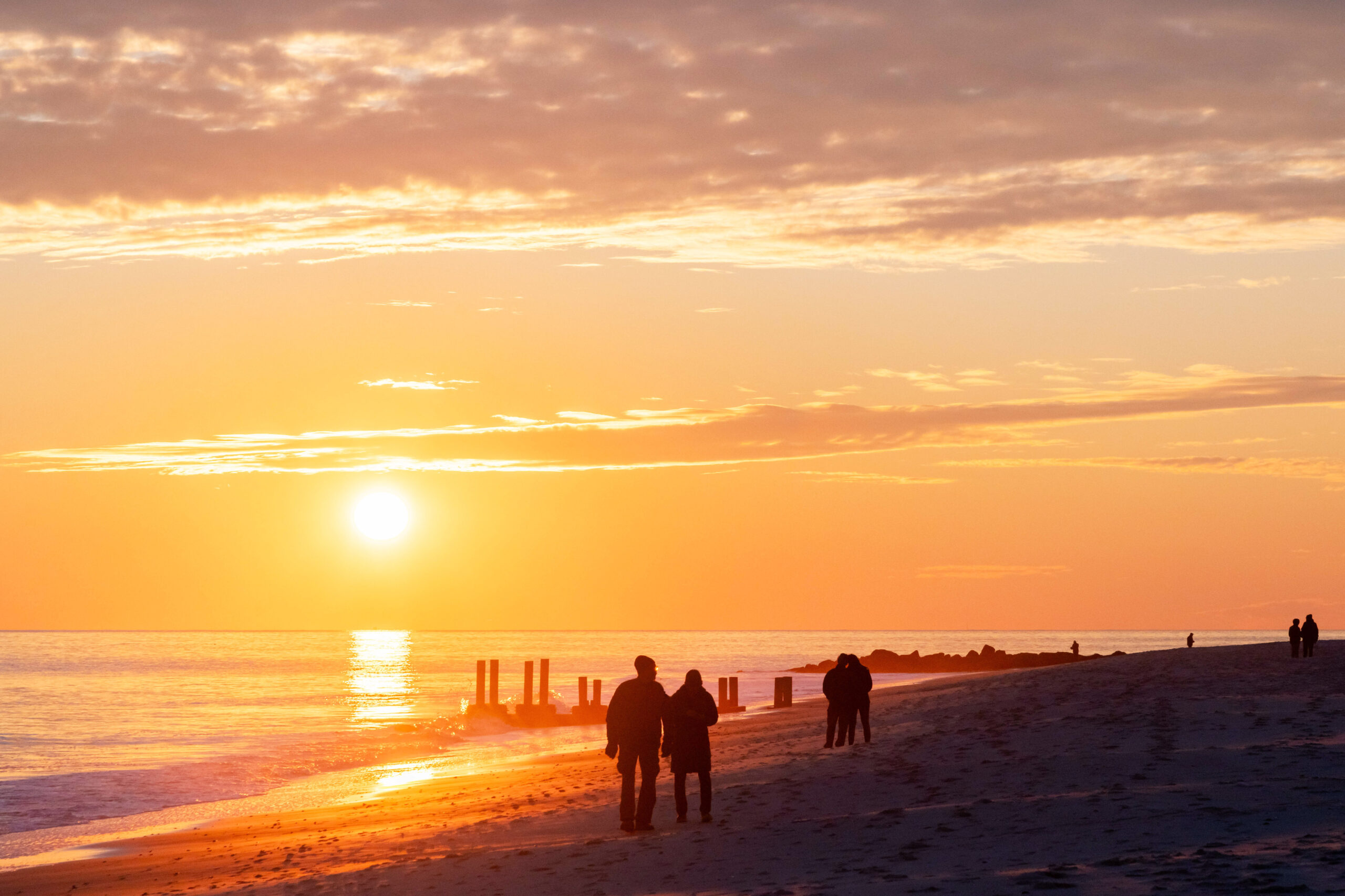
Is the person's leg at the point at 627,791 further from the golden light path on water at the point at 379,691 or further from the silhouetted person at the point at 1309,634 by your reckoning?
the golden light path on water at the point at 379,691

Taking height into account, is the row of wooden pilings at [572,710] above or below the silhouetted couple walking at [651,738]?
below

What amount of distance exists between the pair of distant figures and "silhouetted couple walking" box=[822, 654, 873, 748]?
644 inches

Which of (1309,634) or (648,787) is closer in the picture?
(648,787)

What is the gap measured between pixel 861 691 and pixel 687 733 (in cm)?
743

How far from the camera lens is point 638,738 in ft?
47.1

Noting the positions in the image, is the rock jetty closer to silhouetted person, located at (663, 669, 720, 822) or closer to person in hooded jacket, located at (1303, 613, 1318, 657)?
person in hooded jacket, located at (1303, 613, 1318, 657)

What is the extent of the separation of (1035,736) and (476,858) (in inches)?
361

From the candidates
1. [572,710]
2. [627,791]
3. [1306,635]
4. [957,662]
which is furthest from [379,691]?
[627,791]

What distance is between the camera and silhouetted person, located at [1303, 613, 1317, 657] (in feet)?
108

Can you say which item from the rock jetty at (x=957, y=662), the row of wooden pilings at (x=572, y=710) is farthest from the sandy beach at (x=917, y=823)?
the rock jetty at (x=957, y=662)

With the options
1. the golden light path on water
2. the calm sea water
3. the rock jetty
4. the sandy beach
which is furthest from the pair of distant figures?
the rock jetty

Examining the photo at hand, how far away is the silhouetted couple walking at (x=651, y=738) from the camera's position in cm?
1430

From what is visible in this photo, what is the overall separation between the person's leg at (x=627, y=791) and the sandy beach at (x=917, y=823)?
250 mm

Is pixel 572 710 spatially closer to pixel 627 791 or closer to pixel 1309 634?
pixel 1309 634
